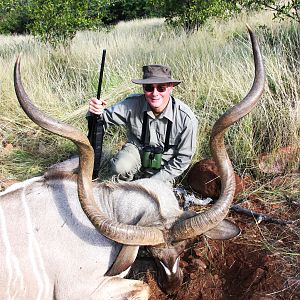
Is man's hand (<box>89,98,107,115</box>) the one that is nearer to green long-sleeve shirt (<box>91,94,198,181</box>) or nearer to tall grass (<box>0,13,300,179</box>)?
green long-sleeve shirt (<box>91,94,198,181</box>)

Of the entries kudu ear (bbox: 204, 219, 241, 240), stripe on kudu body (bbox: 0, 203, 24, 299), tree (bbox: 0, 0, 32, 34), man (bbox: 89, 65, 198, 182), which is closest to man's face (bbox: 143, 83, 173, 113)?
man (bbox: 89, 65, 198, 182)

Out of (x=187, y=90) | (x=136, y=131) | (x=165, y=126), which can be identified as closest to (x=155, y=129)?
(x=165, y=126)

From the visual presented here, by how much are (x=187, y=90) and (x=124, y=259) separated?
3711mm

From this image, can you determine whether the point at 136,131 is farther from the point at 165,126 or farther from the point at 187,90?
the point at 187,90

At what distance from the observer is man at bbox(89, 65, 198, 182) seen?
3.97m

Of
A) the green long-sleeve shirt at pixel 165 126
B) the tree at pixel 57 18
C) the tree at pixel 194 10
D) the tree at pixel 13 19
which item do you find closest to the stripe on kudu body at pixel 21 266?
the green long-sleeve shirt at pixel 165 126

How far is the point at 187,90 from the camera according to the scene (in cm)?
600

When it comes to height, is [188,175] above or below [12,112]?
below

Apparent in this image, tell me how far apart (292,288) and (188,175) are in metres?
1.78

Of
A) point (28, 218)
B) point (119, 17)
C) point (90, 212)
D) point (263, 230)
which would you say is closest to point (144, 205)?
point (90, 212)

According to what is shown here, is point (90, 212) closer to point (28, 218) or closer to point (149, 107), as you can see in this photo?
point (28, 218)

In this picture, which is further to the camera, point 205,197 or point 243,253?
point 205,197

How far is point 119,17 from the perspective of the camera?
29.7 metres

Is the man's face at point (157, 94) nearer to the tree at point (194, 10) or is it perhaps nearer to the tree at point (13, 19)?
the tree at point (194, 10)
